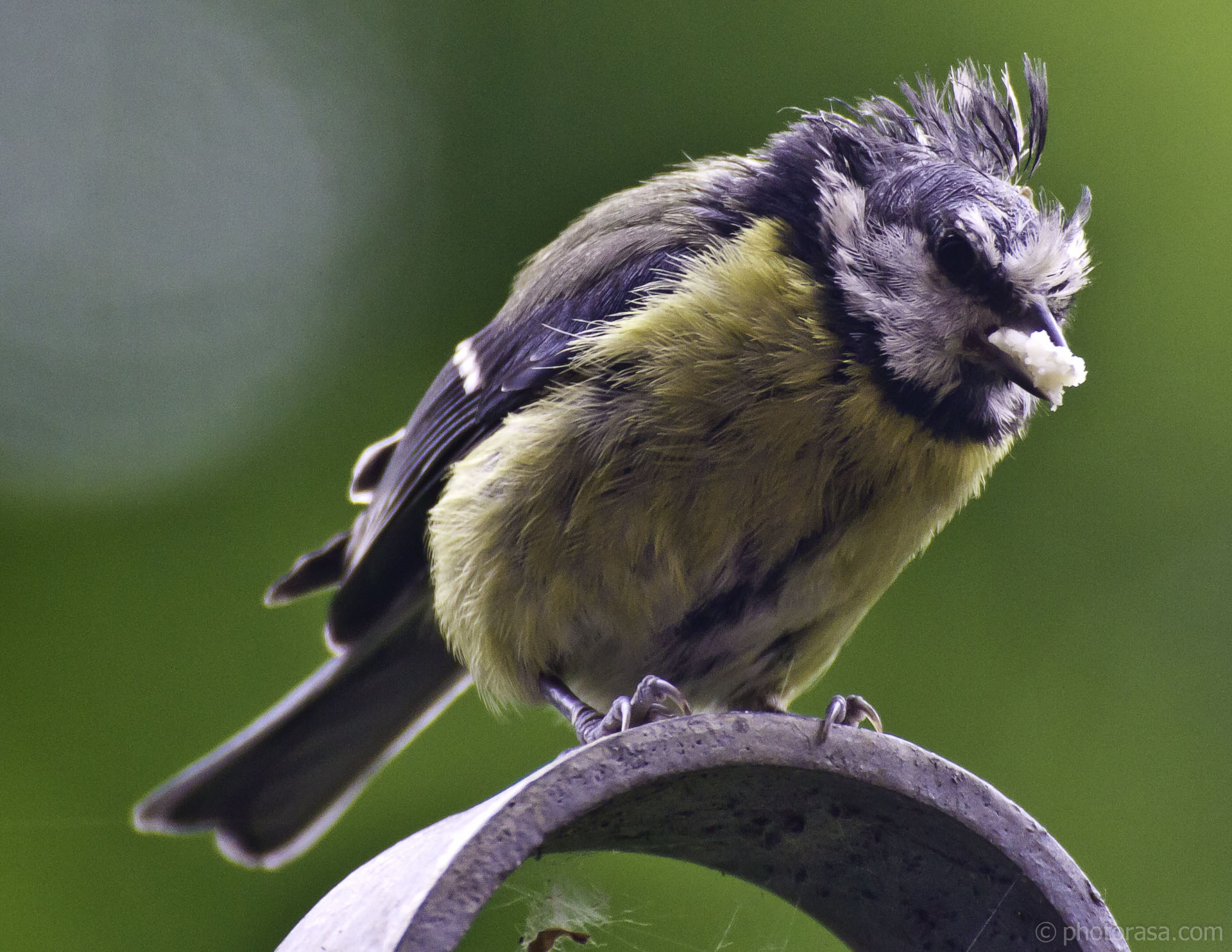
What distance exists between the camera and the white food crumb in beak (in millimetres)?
1379

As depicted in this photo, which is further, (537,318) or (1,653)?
(1,653)

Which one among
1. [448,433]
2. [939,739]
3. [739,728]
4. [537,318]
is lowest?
[939,739]

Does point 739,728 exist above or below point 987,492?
above

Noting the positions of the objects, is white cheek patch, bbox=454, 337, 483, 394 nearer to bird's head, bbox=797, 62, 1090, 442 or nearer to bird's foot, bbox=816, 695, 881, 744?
bird's head, bbox=797, 62, 1090, 442

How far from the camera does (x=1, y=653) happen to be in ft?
7.18

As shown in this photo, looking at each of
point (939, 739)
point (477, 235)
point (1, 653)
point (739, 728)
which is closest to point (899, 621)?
point (939, 739)

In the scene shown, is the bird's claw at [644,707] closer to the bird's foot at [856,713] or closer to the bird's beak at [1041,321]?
the bird's foot at [856,713]

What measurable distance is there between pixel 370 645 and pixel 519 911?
74 centimetres

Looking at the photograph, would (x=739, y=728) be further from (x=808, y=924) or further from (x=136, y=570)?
(x=136, y=570)

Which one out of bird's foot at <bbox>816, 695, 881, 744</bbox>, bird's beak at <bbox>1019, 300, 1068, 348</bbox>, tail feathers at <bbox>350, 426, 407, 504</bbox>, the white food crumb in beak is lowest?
bird's foot at <bbox>816, 695, 881, 744</bbox>

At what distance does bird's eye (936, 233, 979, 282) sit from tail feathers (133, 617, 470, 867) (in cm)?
109

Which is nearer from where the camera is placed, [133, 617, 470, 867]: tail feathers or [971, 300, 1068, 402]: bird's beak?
[971, 300, 1068, 402]: bird's beak

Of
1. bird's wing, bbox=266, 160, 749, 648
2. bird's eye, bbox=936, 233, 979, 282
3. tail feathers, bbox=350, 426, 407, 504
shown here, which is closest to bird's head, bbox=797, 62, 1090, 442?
bird's eye, bbox=936, 233, 979, 282

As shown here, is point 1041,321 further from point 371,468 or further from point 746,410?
point 371,468
